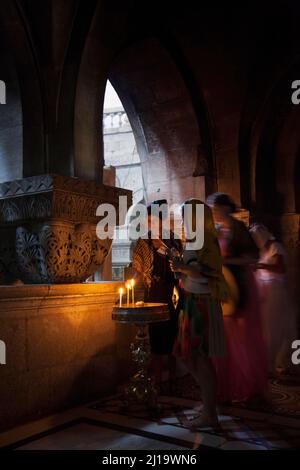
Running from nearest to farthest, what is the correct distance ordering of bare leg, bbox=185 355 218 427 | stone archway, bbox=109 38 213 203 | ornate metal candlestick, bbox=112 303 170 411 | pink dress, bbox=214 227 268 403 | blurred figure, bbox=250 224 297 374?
bare leg, bbox=185 355 218 427
ornate metal candlestick, bbox=112 303 170 411
pink dress, bbox=214 227 268 403
blurred figure, bbox=250 224 297 374
stone archway, bbox=109 38 213 203

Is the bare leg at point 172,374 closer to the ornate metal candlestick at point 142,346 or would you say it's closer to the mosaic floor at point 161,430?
the mosaic floor at point 161,430

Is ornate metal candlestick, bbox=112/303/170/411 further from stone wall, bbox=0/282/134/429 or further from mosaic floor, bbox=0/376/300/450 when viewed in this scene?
stone wall, bbox=0/282/134/429

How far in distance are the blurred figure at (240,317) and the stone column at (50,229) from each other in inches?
41.0

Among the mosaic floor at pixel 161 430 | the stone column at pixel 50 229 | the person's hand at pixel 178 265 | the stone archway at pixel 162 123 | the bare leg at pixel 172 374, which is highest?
the stone archway at pixel 162 123

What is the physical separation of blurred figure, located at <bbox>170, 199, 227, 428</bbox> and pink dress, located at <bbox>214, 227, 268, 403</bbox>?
1.72ft

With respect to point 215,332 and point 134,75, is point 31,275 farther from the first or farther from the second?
point 134,75

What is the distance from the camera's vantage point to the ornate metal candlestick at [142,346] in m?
3.05

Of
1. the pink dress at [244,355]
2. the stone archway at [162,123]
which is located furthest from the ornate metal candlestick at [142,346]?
the stone archway at [162,123]

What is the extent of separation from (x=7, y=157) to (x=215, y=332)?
2.31m

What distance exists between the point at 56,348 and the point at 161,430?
1.00m

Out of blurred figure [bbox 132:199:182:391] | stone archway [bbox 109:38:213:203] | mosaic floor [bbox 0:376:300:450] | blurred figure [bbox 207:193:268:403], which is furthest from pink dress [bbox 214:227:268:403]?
stone archway [bbox 109:38:213:203]

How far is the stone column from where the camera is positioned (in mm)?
3494

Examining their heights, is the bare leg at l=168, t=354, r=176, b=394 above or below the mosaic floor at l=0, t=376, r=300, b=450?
above

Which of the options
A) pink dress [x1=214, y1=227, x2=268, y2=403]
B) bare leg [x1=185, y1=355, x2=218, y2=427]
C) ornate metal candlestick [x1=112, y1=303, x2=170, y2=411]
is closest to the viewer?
bare leg [x1=185, y1=355, x2=218, y2=427]
